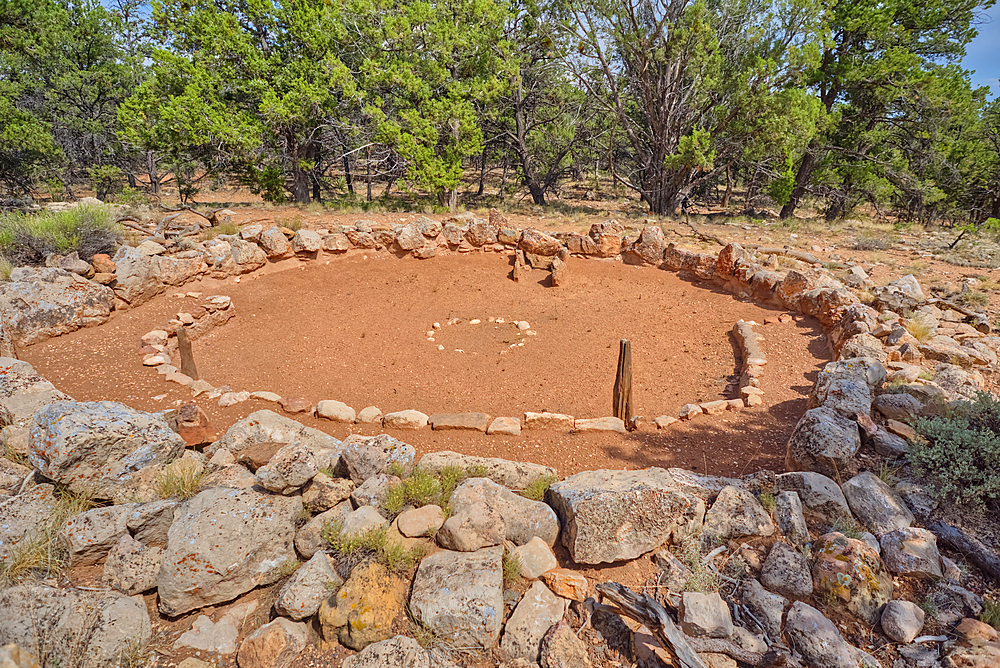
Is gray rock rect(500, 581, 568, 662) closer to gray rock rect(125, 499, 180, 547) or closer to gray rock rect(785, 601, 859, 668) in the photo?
gray rock rect(785, 601, 859, 668)

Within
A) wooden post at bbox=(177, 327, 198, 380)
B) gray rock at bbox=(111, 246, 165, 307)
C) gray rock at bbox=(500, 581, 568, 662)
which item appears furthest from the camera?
gray rock at bbox=(111, 246, 165, 307)

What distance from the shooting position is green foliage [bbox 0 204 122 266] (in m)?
9.58

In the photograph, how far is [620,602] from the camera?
121 inches

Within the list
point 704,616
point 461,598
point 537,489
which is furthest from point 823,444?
point 461,598

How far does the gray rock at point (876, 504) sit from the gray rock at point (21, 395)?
25.4 ft

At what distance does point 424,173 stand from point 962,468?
16.4 meters

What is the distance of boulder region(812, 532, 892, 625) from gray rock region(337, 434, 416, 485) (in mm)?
3463

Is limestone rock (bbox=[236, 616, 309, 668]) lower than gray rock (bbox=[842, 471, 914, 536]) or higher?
lower

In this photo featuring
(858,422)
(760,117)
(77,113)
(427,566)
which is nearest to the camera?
(427,566)

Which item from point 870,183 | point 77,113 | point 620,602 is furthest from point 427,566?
point 77,113

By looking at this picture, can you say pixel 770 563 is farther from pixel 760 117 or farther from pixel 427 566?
pixel 760 117

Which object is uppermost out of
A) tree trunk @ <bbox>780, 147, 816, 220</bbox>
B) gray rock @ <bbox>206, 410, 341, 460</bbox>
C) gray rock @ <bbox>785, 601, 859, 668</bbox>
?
tree trunk @ <bbox>780, 147, 816, 220</bbox>

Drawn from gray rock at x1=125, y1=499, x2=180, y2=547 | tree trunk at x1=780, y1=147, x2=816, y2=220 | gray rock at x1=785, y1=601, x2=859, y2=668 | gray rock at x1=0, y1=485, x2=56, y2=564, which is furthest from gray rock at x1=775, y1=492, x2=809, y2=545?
tree trunk at x1=780, y1=147, x2=816, y2=220

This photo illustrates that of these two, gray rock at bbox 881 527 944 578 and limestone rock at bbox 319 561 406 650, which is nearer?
limestone rock at bbox 319 561 406 650
